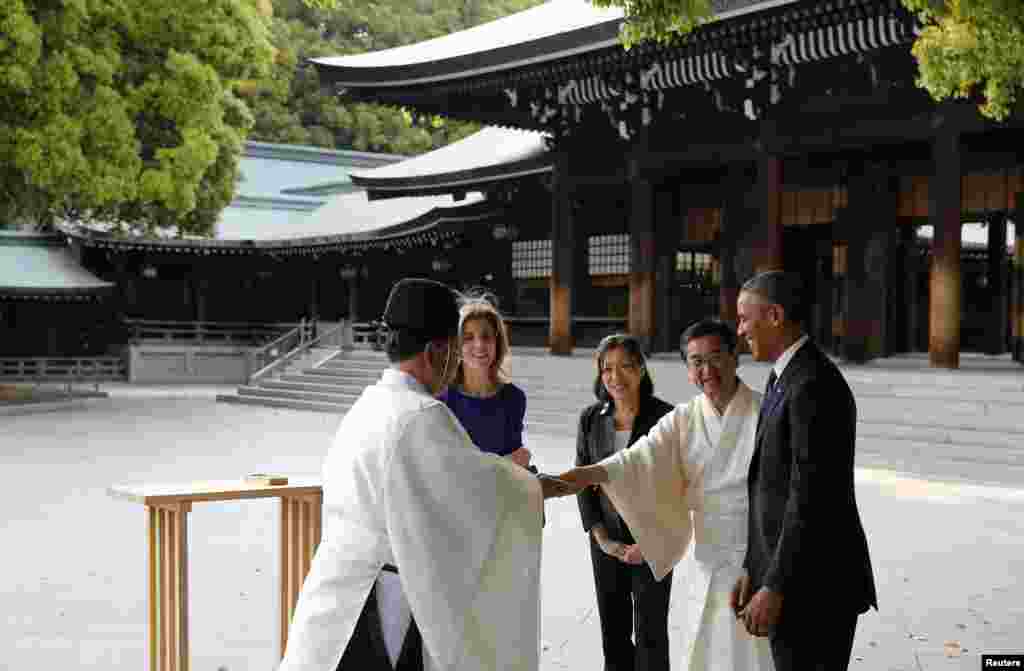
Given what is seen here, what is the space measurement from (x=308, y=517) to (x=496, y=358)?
99cm

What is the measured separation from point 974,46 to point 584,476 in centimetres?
453

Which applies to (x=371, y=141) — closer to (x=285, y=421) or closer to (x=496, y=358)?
(x=285, y=421)

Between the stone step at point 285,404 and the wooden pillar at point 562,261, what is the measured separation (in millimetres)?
4172

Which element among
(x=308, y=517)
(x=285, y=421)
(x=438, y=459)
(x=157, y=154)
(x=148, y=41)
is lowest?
(x=285, y=421)

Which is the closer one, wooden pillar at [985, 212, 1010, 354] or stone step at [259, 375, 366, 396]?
wooden pillar at [985, 212, 1010, 354]

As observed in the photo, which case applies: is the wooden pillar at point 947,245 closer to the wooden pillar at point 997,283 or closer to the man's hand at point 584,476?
the wooden pillar at point 997,283

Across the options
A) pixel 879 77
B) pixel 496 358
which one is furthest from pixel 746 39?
pixel 496 358

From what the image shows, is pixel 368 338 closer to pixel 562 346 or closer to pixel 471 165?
pixel 471 165

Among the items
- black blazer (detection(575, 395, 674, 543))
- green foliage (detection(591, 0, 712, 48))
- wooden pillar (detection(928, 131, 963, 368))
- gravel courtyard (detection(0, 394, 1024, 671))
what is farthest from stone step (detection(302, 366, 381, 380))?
black blazer (detection(575, 395, 674, 543))

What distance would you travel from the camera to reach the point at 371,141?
45125 millimetres

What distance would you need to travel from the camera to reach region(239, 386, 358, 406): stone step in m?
20.3

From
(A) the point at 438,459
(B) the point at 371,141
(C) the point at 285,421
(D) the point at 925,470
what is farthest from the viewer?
(B) the point at 371,141

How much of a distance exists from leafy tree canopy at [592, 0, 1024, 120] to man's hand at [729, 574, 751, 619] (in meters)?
4.22

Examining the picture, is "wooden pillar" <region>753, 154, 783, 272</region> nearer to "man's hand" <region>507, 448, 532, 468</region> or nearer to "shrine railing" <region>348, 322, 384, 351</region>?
"shrine railing" <region>348, 322, 384, 351</region>
